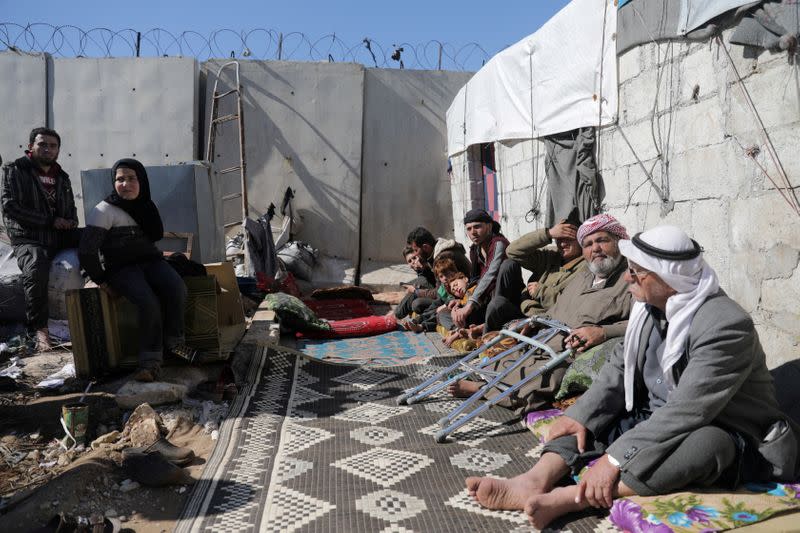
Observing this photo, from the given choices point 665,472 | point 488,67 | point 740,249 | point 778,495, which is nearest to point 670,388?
point 665,472

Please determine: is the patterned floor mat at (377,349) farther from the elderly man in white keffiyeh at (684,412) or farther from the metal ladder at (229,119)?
the metal ladder at (229,119)

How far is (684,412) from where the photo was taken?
2357 mm

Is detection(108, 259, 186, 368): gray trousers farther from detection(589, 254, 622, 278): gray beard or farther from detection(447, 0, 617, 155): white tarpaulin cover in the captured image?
detection(447, 0, 617, 155): white tarpaulin cover

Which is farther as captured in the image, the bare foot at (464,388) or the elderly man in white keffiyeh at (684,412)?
the bare foot at (464,388)

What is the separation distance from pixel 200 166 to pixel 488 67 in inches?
150

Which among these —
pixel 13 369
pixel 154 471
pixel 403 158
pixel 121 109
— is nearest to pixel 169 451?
pixel 154 471

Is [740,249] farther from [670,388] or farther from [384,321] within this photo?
[384,321]

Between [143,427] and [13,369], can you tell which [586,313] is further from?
[13,369]

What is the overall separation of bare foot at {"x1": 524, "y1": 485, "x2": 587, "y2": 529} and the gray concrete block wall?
1579mm

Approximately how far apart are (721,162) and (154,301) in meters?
→ 3.76

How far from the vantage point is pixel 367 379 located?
479 cm

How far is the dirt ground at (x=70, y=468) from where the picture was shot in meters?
2.83

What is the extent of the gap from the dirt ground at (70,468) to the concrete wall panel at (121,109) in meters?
6.57

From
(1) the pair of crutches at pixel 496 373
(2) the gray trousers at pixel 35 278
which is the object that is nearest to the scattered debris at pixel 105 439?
(1) the pair of crutches at pixel 496 373
